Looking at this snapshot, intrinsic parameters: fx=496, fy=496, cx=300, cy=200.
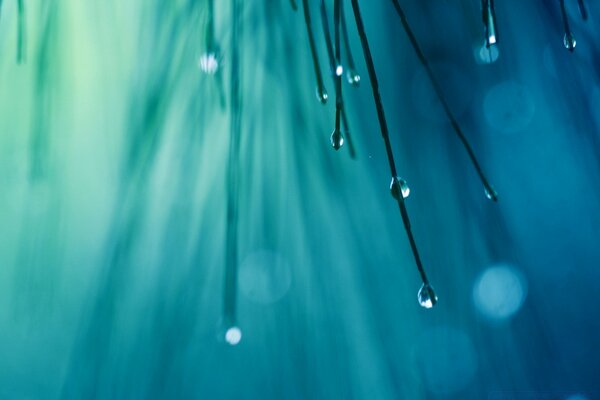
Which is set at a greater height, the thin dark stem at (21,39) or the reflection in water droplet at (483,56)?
the thin dark stem at (21,39)

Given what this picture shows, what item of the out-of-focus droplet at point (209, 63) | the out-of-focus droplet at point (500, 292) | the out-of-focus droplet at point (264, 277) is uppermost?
the out-of-focus droplet at point (209, 63)

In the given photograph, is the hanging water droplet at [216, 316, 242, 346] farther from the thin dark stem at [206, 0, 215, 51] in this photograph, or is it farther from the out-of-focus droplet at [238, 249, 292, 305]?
the thin dark stem at [206, 0, 215, 51]

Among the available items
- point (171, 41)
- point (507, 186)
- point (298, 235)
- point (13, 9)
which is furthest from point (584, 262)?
point (13, 9)

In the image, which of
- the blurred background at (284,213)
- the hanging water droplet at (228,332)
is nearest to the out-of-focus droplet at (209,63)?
the blurred background at (284,213)

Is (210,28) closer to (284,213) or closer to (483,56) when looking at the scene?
(284,213)

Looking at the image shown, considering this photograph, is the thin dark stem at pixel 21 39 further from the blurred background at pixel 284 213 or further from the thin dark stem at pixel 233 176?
the thin dark stem at pixel 233 176

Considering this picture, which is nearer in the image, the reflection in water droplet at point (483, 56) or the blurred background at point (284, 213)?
the blurred background at point (284, 213)

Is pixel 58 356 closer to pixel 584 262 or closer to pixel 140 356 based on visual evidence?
pixel 140 356

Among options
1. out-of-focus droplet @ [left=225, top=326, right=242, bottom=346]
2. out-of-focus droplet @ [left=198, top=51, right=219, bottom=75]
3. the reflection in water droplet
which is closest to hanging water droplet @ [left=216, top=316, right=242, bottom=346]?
out-of-focus droplet @ [left=225, top=326, right=242, bottom=346]
